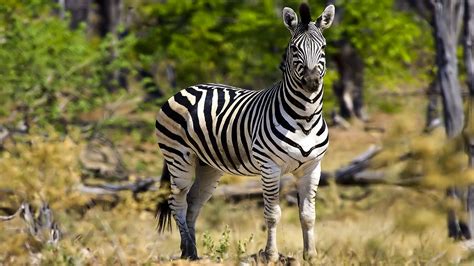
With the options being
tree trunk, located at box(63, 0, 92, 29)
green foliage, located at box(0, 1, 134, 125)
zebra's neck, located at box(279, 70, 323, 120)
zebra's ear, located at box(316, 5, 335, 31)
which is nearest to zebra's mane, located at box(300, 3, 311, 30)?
zebra's ear, located at box(316, 5, 335, 31)

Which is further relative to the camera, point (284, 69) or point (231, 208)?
point (231, 208)

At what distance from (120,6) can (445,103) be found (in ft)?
57.8

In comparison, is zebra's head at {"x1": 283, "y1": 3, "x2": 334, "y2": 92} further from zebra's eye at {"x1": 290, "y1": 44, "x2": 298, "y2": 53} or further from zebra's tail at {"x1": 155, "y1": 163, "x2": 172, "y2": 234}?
zebra's tail at {"x1": 155, "y1": 163, "x2": 172, "y2": 234}

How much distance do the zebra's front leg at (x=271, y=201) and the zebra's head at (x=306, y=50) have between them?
0.77 meters

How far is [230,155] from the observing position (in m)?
7.77

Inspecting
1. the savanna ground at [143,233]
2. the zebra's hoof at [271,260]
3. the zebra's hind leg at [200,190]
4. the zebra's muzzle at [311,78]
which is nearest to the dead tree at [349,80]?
the savanna ground at [143,233]

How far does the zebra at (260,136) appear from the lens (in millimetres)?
6906

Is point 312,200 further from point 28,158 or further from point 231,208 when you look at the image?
point 231,208

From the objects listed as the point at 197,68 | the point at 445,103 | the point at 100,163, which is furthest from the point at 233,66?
the point at 445,103

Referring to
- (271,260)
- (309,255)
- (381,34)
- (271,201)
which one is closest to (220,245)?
(271,260)

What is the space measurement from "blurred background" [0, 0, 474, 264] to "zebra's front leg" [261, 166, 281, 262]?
250 millimetres

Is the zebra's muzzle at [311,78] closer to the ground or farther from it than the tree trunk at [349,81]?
farther from it

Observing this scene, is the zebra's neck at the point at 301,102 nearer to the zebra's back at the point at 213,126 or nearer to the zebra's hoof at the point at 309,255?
the zebra's back at the point at 213,126

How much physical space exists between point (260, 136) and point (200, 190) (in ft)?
5.35
